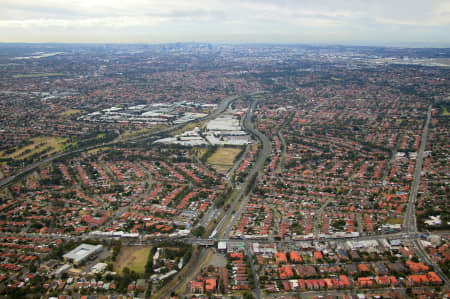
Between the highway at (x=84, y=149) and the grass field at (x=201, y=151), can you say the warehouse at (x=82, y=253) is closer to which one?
the highway at (x=84, y=149)

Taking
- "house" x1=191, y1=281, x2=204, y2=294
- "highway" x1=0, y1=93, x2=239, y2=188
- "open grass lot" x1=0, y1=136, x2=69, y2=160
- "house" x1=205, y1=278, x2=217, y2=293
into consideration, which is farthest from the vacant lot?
"open grass lot" x1=0, y1=136, x2=69, y2=160

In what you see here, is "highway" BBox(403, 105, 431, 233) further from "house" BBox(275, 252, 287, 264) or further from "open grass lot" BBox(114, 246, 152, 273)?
"open grass lot" BBox(114, 246, 152, 273)

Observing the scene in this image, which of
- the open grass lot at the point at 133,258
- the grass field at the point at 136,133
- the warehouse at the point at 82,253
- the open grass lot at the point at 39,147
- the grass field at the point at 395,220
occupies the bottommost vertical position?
the open grass lot at the point at 133,258

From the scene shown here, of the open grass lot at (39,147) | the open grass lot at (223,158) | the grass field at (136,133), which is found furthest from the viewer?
the grass field at (136,133)

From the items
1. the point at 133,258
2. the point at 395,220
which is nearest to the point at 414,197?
the point at 395,220

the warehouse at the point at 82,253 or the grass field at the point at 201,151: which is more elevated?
the grass field at the point at 201,151

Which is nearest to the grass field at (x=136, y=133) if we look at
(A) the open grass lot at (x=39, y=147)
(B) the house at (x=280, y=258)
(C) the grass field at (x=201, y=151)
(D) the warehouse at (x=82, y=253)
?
(A) the open grass lot at (x=39, y=147)

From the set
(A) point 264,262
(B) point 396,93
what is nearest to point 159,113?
(A) point 264,262
